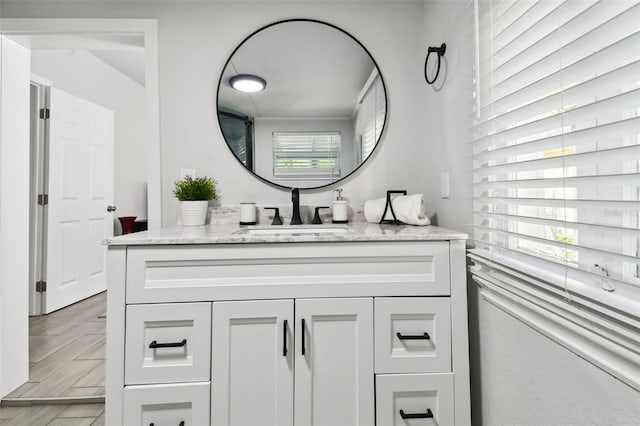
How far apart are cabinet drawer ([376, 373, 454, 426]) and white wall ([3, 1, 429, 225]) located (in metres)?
0.92

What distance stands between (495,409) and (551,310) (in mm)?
510

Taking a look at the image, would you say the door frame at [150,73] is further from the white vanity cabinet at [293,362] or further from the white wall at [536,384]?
the white wall at [536,384]

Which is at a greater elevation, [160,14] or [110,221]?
[160,14]

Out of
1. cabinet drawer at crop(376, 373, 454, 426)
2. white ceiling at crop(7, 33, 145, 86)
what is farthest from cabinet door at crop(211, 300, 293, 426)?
white ceiling at crop(7, 33, 145, 86)

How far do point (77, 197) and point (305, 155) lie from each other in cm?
271

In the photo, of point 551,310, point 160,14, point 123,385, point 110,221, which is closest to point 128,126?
point 110,221

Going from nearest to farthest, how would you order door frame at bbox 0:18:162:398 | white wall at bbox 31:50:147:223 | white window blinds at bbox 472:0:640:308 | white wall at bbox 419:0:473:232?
1. white window blinds at bbox 472:0:640:308
2. white wall at bbox 419:0:473:232
3. door frame at bbox 0:18:162:398
4. white wall at bbox 31:50:147:223

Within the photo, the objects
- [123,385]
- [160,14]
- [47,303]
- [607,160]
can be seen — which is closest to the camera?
[607,160]

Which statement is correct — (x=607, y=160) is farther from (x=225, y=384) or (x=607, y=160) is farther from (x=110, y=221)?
(x=110, y=221)

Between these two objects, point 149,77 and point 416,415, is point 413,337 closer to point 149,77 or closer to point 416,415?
point 416,415

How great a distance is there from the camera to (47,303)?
8.89 ft

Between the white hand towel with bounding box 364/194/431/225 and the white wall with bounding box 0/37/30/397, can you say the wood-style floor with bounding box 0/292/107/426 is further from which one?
the white hand towel with bounding box 364/194/431/225

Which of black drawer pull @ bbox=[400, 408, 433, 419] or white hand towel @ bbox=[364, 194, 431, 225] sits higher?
white hand towel @ bbox=[364, 194, 431, 225]

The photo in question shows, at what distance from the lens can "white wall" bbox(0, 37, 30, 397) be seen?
63.7 inches
